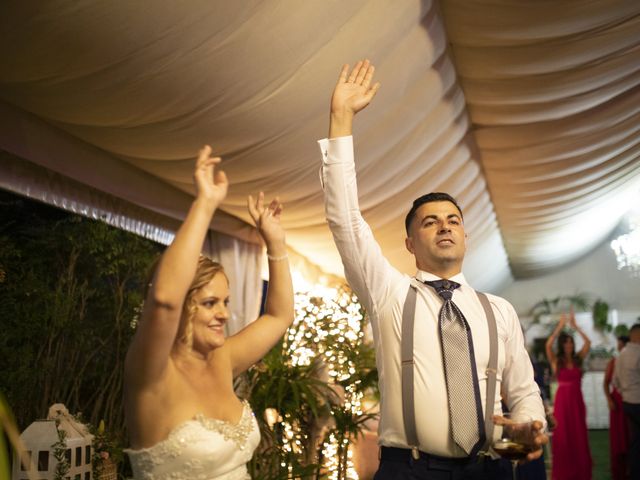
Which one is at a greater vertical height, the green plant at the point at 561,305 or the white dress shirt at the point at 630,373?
the green plant at the point at 561,305

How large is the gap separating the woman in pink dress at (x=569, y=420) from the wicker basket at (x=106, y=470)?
5.07 metres

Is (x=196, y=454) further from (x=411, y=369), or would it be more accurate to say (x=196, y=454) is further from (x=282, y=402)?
(x=282, y=402)

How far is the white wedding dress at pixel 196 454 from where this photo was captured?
1.75 m

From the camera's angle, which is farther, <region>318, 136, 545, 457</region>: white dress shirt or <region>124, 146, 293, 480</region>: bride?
<region>318, 136, 545, 457</region>: white dress shirt

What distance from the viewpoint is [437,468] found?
2.29 m

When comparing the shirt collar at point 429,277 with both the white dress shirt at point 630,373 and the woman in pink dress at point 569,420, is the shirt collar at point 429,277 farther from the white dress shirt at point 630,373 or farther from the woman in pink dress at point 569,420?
the woman in pink dress at point 569,420

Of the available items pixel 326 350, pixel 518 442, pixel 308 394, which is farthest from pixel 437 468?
pixel 326 350

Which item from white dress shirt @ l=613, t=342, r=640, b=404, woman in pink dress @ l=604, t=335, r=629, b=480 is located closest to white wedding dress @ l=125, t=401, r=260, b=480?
white dress shirt @ l=613, t=342, r=640, b=404

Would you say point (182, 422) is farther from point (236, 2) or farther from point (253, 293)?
point (253, 293)

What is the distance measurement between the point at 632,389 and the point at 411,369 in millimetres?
5380

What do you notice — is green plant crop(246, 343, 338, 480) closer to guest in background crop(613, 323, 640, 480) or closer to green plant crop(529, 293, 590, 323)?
guest in background crop(613, 323, 640, 480)

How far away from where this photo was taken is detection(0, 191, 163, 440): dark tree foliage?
153 inches

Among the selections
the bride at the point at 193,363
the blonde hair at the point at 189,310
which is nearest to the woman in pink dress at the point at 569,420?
the bride at the point at 193,363

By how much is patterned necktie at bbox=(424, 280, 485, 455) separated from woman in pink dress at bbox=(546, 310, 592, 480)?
554 cm
